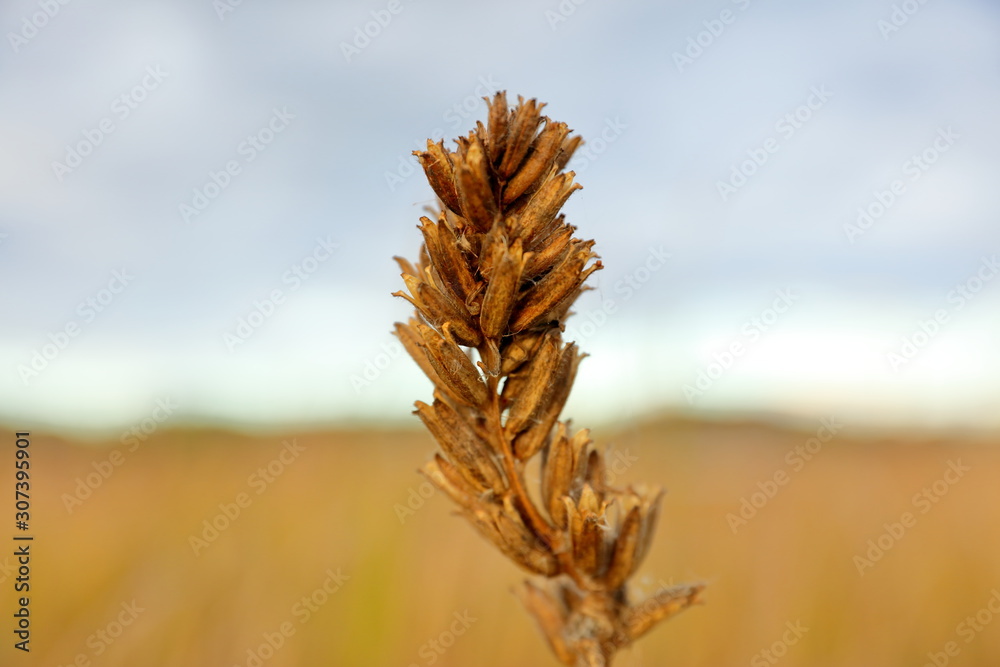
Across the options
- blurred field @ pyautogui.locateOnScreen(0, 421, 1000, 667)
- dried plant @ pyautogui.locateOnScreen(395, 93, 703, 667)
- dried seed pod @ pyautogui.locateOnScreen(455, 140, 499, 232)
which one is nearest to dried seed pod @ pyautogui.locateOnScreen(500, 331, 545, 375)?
dried plant @ pyautogui.locateOnScreen(395, 93, 703, 667)

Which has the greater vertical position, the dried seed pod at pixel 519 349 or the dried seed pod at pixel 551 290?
the dried seed pod at pixel 551 290

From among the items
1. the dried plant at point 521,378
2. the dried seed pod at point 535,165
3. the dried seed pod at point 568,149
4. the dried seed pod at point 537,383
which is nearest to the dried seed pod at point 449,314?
the dried plant at point 521,378

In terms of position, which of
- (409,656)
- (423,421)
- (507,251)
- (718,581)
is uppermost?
(507,251)

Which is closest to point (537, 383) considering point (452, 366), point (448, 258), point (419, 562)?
point (452, 366)

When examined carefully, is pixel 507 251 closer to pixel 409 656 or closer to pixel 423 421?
pixel 423 421

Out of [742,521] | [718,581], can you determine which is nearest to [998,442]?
[742,521]

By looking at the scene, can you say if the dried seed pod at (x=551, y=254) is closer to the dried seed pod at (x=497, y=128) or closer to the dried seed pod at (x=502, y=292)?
the dried seed pod at (x=502, y=292)
